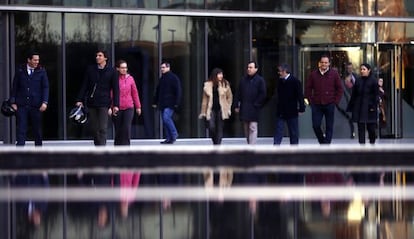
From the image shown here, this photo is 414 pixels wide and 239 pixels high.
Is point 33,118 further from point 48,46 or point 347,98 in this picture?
point 347,98

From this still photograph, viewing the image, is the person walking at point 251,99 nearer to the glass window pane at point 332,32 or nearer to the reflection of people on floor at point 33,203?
the reflection of people on floor at point 33,203

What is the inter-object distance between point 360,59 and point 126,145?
368 inches

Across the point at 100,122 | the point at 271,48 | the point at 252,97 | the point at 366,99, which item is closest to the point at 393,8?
the point at 271,48

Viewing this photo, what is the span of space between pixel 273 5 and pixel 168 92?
6302 mm

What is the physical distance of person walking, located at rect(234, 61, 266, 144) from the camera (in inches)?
766

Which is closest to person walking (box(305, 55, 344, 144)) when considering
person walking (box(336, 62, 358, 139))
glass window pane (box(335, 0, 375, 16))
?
person walking (box(336, 62, 358, 139))

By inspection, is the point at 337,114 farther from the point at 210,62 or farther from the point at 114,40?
the point at 114,40

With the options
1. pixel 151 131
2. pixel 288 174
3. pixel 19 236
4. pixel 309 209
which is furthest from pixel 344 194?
pixel 151 131

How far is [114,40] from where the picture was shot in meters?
24.4

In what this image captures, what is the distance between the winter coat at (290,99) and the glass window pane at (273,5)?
6.27m

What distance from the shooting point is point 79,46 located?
24.2 metres

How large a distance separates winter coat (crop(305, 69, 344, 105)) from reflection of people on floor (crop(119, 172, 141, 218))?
543 cm

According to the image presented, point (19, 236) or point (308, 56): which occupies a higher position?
point (308, 56)

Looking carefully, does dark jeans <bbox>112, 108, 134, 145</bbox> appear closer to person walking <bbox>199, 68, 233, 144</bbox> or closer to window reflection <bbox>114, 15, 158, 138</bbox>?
person walking <bbox>199, 68, 233, 144</bbox>
